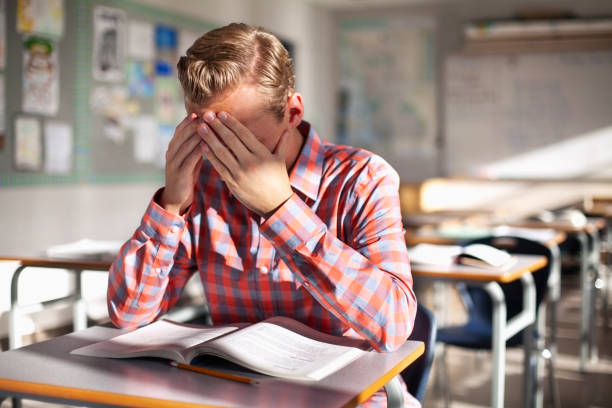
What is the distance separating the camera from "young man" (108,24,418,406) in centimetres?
110

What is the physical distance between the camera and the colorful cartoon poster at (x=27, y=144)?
3865 mm

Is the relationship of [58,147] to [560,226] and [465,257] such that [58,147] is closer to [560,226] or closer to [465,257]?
[465,257]

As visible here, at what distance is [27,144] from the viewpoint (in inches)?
154

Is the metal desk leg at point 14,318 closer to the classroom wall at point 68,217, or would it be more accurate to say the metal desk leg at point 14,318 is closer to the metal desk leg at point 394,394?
the classroom wall at point 68,217

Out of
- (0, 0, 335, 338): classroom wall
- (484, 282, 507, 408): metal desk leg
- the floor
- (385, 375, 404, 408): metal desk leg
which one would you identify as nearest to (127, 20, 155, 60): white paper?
(0, 0, 335, 338): classroom wall

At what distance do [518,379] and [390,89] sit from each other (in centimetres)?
451

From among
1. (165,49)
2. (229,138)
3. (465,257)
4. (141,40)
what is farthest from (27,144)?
(229,138)

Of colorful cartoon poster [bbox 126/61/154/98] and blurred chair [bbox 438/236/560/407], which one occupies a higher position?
colorful cartoon poster [bbox 126/61/154/98]

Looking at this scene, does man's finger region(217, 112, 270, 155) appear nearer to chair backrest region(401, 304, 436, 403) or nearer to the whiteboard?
chair backrest region(401, 304, 436, 403)

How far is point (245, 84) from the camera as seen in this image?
120 cm

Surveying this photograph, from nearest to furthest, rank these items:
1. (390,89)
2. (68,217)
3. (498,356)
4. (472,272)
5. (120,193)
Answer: (498,356)
(472,272)
(68,217)
(120,193)
(390,89)

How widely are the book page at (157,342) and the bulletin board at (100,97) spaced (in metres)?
2.88

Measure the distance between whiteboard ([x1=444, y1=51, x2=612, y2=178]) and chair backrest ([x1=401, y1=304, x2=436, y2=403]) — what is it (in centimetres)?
586

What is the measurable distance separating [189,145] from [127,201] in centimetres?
375
